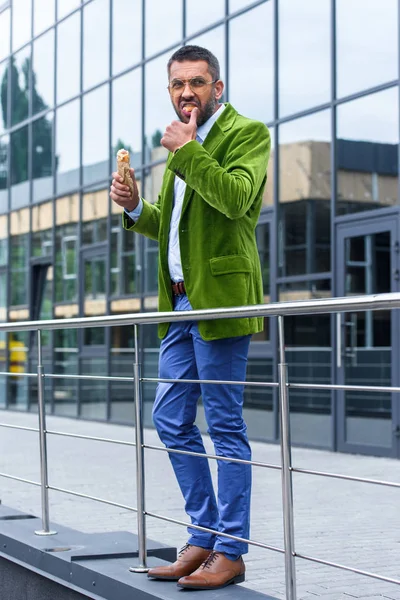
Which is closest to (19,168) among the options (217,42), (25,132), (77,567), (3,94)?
(25,132)

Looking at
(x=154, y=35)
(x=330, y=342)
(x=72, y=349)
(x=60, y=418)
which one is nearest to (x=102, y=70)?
(x=154, y=35)

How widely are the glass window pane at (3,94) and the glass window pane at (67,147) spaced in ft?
7.81

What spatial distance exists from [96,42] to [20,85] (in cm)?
303

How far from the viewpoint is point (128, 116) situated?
15.0 meters

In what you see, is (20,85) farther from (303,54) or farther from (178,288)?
(178,288)

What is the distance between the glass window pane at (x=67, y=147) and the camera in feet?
54.3

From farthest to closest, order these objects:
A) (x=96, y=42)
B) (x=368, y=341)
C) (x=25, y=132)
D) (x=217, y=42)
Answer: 1. (x=25, y=132)
2. (x=96, y=42)
3. (x=217, y=42)
4. (x=368, y=341)

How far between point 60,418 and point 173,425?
1287 centimetres

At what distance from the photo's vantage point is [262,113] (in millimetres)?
11969

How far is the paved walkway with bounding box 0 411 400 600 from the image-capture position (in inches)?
184

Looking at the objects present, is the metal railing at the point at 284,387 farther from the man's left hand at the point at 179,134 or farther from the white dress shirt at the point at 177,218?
the man's left hand at the point at 179,134

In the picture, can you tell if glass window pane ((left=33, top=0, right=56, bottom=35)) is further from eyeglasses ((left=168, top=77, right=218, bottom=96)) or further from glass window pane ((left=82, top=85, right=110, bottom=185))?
eyeglasses ((left=168, top=77, right=218, bottom=96))

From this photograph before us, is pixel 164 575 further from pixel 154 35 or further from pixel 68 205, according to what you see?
pixel 68 205

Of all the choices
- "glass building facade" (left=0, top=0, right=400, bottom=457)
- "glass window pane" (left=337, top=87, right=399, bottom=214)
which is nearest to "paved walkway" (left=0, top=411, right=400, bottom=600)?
"glass building facade" (left=0, top=0, right=400, bottom=457)
